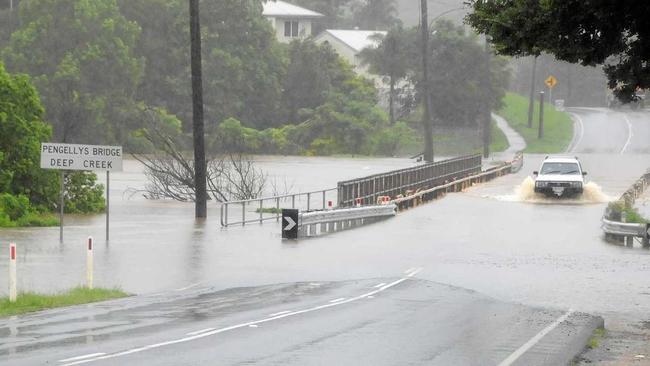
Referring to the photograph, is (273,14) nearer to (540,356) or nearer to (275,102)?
(275,102)

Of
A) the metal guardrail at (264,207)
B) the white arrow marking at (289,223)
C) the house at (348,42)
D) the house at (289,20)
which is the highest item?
the house at (289,20)

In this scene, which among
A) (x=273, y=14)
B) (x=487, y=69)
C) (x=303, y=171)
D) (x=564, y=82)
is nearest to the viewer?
(x=303, y=171)

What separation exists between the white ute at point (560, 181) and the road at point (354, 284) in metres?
3.16

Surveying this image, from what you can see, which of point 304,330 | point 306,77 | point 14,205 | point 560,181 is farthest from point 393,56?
point 304,330

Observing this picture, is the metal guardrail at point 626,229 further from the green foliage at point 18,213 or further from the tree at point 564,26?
the green foliage at point 18,213

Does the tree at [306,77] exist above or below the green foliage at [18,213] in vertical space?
above

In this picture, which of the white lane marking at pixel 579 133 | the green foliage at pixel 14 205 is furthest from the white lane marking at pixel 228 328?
the white lane marking at pixel 579 133

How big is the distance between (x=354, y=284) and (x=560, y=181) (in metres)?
Answer: 28.4

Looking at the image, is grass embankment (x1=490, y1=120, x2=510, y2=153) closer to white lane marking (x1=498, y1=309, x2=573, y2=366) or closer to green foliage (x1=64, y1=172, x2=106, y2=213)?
green foliage (x1=64, y1=172, x2=106, y2=213)

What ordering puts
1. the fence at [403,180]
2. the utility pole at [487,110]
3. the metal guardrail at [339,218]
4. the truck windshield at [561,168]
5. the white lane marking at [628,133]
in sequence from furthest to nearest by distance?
the white lane marking at [628,133] < the utility pole at [487,110] < the truck windshield at [561,168] < the fence at [403,180] < the metal guardrail at [339,218]

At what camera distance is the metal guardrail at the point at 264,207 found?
1564 inches

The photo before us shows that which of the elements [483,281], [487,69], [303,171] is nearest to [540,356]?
[483,281]

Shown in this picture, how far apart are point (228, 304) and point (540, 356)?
6.93 meters

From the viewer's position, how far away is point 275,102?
112500 mm
